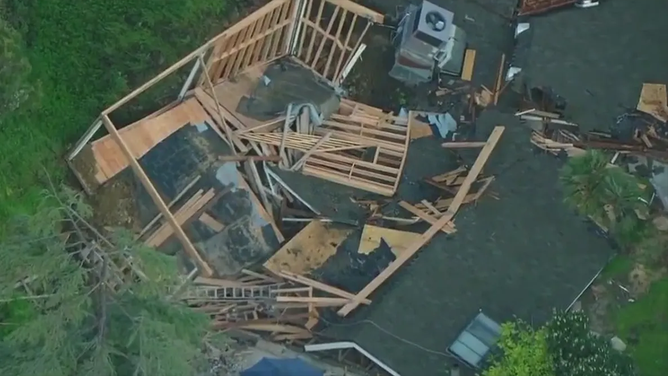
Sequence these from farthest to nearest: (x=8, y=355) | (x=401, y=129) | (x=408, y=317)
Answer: (x=401, y=129) < (x=408, y=317) < (x=8, y=355)

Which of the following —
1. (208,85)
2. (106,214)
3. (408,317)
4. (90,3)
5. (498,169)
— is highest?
(90,3)

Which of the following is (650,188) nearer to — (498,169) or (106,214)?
(498,169)

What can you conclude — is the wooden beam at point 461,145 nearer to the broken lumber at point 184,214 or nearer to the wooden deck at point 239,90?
the wooden deck at point 239,90

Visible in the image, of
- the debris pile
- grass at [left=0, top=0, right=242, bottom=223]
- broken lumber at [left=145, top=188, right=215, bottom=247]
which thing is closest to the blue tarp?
broken lumber at [left=145, top=188, right=215, bottom=247]

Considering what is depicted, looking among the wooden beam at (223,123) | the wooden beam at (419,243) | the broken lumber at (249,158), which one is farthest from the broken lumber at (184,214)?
the wooden beam at (419,243)

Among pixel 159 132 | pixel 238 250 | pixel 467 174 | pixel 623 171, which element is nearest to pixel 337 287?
pixel 238 250

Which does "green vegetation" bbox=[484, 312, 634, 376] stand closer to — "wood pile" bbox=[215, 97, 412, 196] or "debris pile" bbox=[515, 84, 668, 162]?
"debris pile" bbox=[515, 84, 668, 162]
